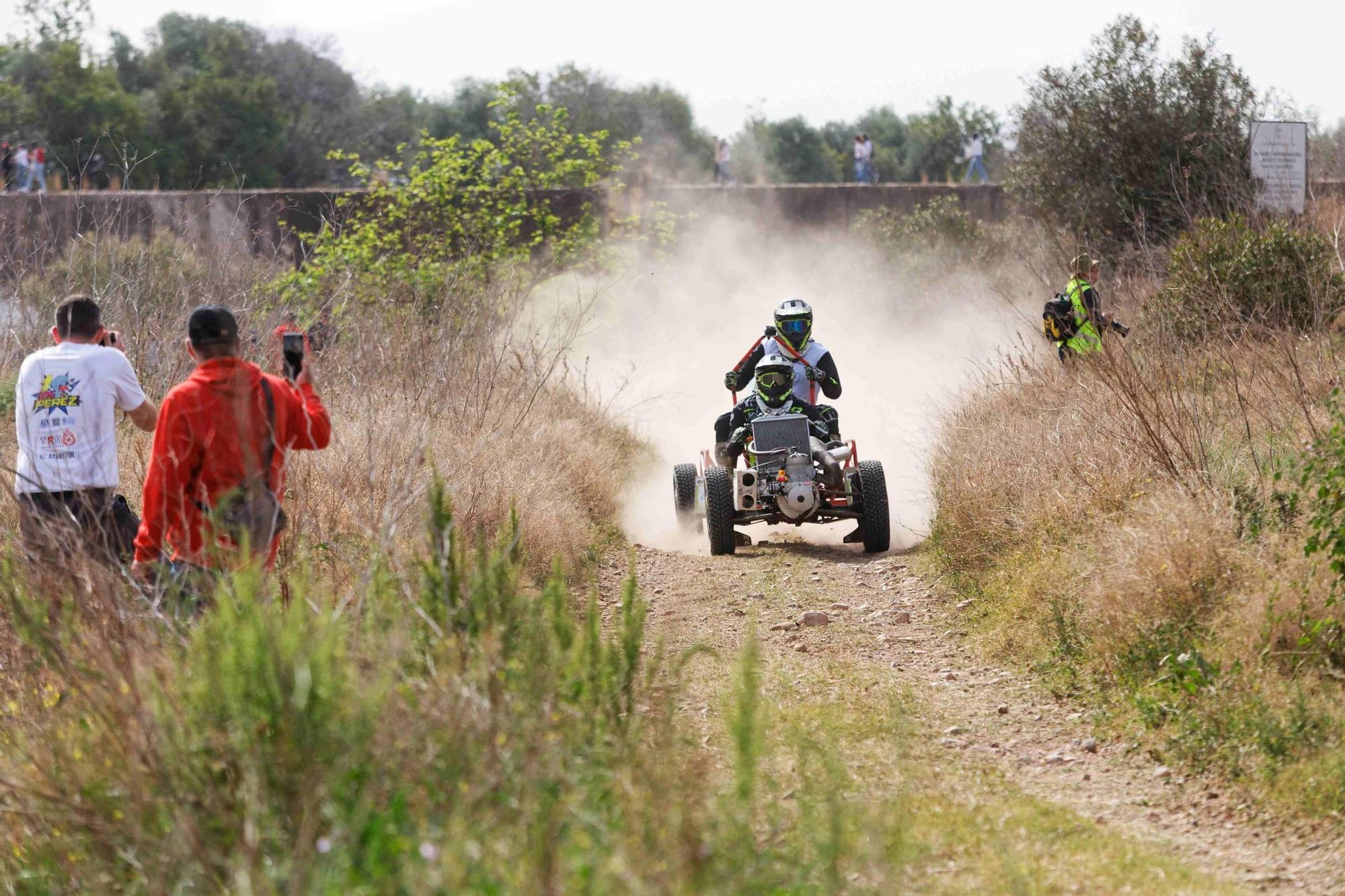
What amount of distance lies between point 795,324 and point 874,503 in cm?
171

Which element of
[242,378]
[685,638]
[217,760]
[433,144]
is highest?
[433,144]

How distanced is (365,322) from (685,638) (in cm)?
544

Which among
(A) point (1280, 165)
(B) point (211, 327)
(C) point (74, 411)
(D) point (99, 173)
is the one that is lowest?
(C) point (74, 411)

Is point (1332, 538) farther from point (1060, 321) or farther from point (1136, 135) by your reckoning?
point (1136, 135)

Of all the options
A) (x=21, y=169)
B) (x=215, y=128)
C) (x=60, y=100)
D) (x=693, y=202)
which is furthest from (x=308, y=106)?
(x=693, y=202)

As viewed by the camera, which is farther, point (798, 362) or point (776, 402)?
point (798, 362)

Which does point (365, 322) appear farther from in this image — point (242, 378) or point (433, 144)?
point (433, 144)

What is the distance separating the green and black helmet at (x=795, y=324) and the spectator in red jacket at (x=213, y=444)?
6736mm

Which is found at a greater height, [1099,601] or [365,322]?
[365,322]

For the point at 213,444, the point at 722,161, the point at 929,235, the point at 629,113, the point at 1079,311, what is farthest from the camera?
the point at 629,113

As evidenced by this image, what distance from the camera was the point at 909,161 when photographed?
6231cm

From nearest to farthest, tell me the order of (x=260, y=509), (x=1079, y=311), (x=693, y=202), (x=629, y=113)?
→ 1. (x=260, y=509)
2. (x=1079, y=311)
3. (x=693, y=202)
4. (x=629, y=113)

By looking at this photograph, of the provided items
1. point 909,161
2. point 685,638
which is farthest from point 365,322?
point 909,161

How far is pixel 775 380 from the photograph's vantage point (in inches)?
466
